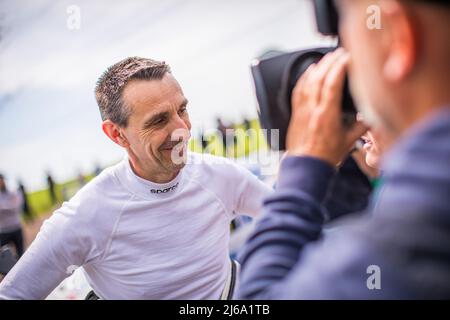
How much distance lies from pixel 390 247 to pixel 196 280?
0.69 m

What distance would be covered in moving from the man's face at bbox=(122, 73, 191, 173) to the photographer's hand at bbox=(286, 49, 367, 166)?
518 mm

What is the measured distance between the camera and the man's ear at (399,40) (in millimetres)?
348

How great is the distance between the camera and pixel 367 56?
379 millimetres

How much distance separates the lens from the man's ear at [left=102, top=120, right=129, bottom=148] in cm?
103

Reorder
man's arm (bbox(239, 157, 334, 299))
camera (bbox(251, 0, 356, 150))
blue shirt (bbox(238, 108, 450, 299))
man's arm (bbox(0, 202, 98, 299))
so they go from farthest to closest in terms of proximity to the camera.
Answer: man's arm (bbox(0, 202, 98, 299)) < camera (bbox(251, 0, 356, 150)) < man's arm (bbox(239, 157, 334, 299)) < blue shirt (bbox(238, 108, 450, 299))

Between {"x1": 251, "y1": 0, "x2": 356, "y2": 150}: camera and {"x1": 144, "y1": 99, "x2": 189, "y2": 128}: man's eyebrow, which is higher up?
{"x1": 251, "y1": 0, "x2": 356, "y2": 150}: camera

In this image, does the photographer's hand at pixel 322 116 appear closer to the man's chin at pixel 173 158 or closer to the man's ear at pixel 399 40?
the man's ear at pixel 399 40

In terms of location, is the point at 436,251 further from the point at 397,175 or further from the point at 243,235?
the point at 243,235

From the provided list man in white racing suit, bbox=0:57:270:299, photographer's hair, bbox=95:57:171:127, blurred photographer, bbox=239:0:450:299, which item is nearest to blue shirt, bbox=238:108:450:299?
blurred photographer, bbox=239:0:450:299

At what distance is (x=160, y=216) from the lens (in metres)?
0.94

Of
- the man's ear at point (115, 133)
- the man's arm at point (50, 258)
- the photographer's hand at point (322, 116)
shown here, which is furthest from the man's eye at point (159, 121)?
the photographer's hand at point (322, 116)

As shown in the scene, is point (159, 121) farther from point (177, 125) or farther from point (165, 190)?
point (165, 190)

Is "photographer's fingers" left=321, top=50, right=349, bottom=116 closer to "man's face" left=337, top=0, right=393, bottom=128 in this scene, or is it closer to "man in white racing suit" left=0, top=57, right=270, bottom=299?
"man's face" left=337, top=0, right=393, bottom=128
